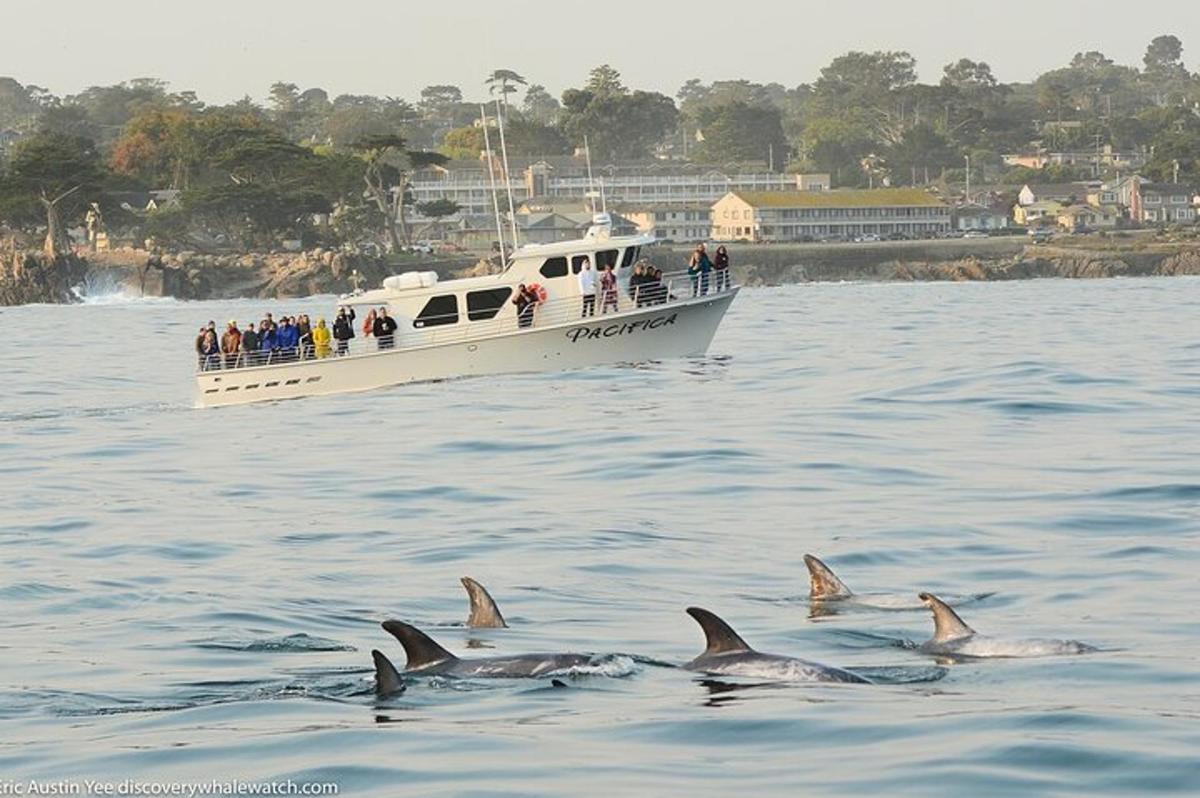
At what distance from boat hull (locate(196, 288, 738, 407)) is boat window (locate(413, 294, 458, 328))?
71 cm

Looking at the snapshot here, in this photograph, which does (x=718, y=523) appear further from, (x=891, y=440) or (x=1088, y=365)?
(x=1088, y=365)

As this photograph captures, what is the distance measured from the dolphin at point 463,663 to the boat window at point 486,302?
34019mm

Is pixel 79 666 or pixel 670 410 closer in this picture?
pixel 79 666

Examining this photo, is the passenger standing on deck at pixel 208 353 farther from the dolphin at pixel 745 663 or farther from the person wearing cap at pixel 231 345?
the dolphin at pixel 745 663

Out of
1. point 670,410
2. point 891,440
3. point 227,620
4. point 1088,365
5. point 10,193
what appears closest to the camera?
point 227,620

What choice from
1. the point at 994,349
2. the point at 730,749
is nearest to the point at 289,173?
the point at 994,349

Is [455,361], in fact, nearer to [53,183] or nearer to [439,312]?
[439,312]

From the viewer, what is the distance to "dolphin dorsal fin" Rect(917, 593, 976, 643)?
17.0m

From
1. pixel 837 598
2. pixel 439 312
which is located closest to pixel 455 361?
pixel 439 312

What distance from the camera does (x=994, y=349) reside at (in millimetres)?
56406

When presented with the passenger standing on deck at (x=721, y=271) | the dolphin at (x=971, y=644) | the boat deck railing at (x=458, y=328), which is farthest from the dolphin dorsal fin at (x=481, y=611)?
the passenger standing on deck at (x=721, y=271)

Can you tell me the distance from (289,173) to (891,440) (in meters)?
144

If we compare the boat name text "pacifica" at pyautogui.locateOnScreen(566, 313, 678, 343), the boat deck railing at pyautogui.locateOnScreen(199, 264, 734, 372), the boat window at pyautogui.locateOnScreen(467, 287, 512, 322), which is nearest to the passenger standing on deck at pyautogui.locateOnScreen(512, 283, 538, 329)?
the boat deck railing at pyautogui.locateOnScreen(199, 264, 734, 372)

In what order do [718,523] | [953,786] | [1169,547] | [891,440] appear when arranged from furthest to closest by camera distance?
[891,440]
[718,523]
[1169,547]
[953,786]
